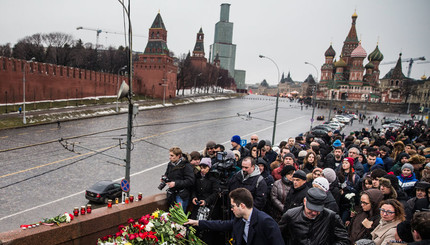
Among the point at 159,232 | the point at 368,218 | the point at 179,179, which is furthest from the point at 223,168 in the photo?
the point at 368,218

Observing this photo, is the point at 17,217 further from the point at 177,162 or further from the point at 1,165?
the point at 177,162

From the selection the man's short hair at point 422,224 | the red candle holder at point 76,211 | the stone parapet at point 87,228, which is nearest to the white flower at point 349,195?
the man's short hair at point 422,224

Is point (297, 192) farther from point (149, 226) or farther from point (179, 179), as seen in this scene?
point (149, 226)

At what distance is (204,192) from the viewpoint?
14.6ft

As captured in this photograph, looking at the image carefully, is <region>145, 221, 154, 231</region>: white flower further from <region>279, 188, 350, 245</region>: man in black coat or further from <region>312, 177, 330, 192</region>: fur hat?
<region>312, 177, 330, 192</region>: fur hat

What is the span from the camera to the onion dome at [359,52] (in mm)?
80081

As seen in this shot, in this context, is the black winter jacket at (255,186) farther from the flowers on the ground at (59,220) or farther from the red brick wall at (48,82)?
the red brick wall at (48,82)

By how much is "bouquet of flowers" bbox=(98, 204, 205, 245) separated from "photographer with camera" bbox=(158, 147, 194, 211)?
76 centimetres

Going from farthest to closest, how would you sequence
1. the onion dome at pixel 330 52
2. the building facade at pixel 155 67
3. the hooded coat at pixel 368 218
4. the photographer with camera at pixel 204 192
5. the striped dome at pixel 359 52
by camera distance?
the onion dome at pixel 330 52, the striped dome at pixel 359 52, the building facade at pixel 155 67, the photographer with camera at pixel 204 192, the hooded coat at pixel 368 218

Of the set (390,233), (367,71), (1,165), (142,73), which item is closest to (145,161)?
(1,165)

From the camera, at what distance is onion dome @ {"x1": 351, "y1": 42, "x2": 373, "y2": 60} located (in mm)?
80081

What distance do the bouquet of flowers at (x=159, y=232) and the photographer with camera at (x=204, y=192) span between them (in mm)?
481

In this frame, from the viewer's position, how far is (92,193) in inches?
465

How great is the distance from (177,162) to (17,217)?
30.3 ft
